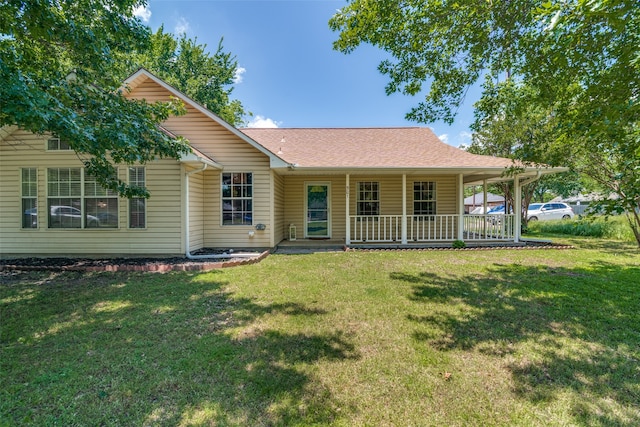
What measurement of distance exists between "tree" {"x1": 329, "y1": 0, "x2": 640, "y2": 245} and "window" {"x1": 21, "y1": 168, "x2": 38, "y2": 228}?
9113mm

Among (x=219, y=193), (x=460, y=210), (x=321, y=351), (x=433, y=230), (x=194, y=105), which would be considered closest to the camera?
(x=321, y=351)

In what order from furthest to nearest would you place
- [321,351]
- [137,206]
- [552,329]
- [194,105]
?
1. [194,105]
2. [137,206]
3. [552,329]
4. [321,351]

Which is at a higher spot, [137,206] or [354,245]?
[137,206]

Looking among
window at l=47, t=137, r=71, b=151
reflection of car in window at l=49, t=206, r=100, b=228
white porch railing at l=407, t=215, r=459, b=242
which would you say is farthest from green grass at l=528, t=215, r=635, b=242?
window at l=47, t=137, r=71, b=151

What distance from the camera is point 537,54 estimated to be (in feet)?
15.1

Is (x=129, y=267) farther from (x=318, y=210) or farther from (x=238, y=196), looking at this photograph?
(x=318, y=210)

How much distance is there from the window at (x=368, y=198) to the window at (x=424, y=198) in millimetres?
1502

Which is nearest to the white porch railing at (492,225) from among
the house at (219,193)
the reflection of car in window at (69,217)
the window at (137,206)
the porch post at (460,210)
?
the house at (219,193)

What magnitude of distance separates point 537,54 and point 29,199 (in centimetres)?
1240

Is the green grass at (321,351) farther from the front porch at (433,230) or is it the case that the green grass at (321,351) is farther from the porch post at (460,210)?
the front porch at (433,230)

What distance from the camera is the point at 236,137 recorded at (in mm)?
9070

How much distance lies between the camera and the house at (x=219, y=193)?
8.05 m

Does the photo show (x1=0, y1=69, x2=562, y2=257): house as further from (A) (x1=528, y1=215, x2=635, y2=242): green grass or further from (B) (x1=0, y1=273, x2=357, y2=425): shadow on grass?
(A) (x1=528, y1=215, x2=635, y2=242): green grass

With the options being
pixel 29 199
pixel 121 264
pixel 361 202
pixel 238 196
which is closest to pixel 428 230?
pixel 361 202
